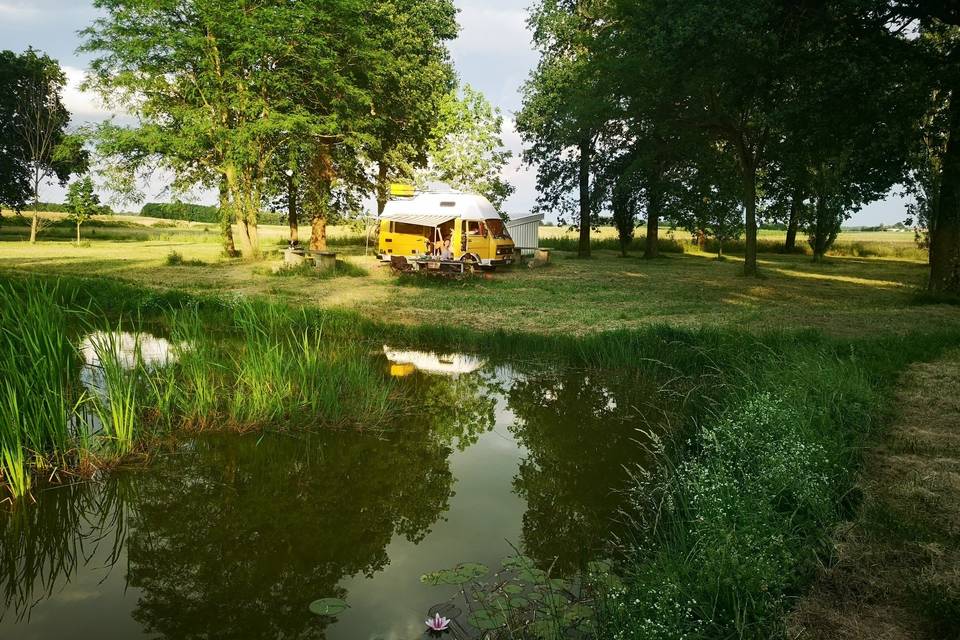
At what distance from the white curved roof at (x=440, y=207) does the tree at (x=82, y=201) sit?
22.4 metres

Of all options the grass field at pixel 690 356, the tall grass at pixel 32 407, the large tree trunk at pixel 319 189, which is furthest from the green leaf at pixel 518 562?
the large tree trunk at pixel 319 189

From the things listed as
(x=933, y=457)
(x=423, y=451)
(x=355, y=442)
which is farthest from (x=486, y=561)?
(x=933, y=457)

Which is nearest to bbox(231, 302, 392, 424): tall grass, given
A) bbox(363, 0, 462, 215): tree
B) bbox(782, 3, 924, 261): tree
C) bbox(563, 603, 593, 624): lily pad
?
bbox(563, 603, 593, 624): lily pad

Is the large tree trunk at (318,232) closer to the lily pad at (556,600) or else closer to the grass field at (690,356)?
the grass field at (690,356)

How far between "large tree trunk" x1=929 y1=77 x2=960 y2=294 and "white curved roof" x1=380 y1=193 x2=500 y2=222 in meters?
14.4

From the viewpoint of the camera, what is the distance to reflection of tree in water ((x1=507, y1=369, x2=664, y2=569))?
440cm

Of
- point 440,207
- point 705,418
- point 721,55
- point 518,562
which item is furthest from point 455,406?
point 440,207

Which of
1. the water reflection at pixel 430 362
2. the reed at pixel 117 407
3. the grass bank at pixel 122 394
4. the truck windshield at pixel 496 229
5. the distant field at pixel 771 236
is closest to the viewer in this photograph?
the grass bank at pixel 122 394

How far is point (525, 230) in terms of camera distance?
36.7m

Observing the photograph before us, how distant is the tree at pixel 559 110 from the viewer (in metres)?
31.0

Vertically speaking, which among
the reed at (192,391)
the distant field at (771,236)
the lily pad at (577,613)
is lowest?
the lily pad at (577,613)

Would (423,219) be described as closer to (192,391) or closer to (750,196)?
(750,196)

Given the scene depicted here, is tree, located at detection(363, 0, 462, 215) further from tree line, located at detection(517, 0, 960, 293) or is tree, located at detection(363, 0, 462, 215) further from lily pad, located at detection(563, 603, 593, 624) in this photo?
lily pad, located at detection(563, 603, 593, 624)

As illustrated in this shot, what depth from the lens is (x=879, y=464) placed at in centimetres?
489
